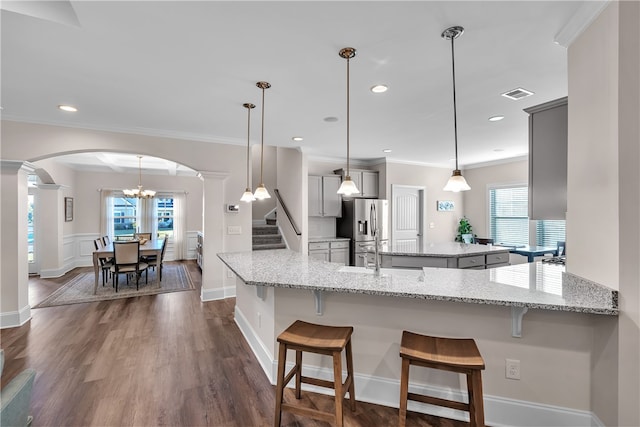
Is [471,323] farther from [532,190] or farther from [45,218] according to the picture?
[45,218]

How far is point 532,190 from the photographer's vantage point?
90.5 inches

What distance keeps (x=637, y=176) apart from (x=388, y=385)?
1.87m

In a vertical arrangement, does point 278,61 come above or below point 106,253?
above

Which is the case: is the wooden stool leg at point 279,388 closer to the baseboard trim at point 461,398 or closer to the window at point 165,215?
the baseboard trim at point 461,398

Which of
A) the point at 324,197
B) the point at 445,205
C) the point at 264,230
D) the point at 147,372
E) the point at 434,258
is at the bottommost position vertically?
the point at 147,372

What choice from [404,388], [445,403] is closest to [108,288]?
[404,388]

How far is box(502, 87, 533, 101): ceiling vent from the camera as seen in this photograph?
2906mm

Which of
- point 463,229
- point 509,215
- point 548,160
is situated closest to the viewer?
point 548,160

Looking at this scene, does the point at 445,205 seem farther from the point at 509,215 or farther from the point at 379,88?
the point at 379,88

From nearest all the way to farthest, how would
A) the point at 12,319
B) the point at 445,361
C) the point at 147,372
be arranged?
the point at 445,361 → the point at 147,372 → the point at 12,319

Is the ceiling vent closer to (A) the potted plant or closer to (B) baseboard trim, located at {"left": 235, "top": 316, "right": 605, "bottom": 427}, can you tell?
(B) baseboard trim, located at {"left": 235, "top": 316, "right": 605, "bottom": 427}

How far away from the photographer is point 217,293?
15.4 feet

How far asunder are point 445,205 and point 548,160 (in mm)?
5267

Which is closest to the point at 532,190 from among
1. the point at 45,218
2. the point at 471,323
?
the point at 471,323
